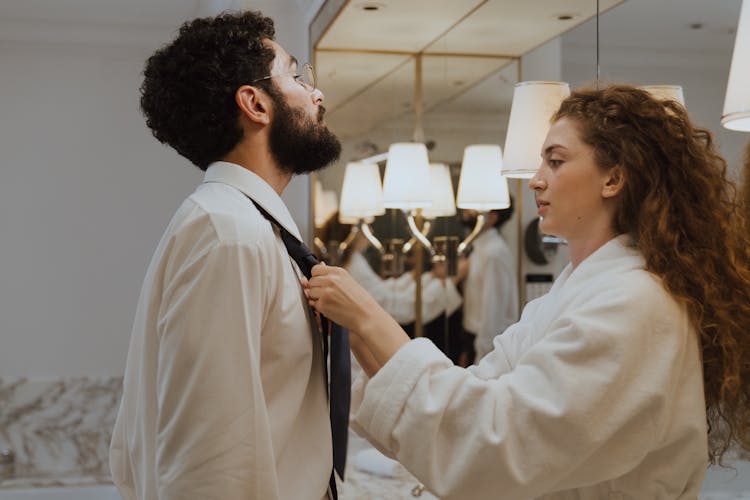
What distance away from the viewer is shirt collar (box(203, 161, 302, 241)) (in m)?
1.36

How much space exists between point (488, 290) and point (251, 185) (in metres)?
1.27

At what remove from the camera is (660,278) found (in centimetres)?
121

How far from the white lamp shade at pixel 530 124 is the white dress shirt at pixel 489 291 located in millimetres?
590

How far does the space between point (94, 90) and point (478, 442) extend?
3.68 m

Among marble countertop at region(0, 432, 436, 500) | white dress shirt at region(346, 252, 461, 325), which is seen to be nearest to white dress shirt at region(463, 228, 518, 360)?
white dress shirt at region(346, 252, 461, 325)

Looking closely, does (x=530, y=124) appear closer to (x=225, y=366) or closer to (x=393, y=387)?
(x=393, y=387)

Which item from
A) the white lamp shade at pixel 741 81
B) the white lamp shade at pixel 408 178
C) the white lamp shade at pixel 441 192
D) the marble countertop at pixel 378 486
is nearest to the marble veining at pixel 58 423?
the marble countertop at pixel 378 486

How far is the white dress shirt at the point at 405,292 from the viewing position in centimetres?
297

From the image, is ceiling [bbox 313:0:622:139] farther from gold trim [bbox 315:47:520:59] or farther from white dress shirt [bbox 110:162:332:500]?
white dress shirt [bbox 110:162:332:500]

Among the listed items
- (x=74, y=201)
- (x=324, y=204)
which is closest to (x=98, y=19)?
(x=74, y=201)

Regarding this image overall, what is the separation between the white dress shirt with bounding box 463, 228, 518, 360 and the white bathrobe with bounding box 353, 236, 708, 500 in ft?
3.39

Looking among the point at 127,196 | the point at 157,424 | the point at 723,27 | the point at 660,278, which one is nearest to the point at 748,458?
the point at 660,278

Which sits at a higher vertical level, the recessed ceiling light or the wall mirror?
the recessed ceiling light

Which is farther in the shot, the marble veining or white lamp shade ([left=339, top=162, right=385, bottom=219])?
the marble veining
